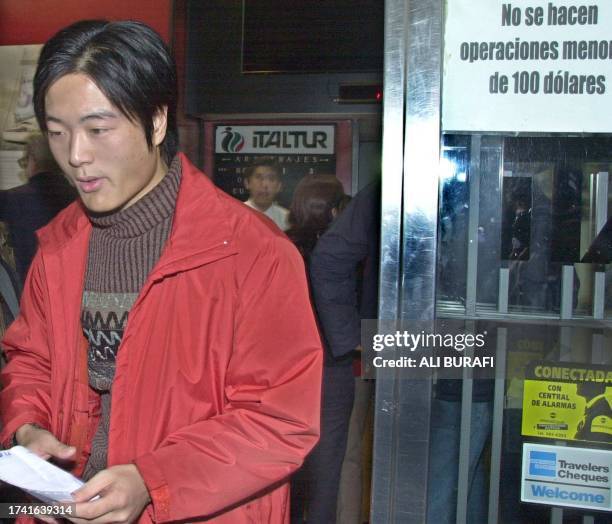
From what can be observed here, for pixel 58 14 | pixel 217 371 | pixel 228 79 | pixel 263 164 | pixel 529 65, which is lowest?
pixel 217 371

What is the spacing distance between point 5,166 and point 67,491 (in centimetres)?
153

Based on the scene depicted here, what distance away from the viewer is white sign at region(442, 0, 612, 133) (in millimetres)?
1709

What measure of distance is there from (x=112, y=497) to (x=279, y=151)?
4.38ft

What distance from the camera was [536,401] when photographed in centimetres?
188

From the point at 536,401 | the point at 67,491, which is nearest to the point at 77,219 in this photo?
the point at 67,491

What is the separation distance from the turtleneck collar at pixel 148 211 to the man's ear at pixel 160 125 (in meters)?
0.07

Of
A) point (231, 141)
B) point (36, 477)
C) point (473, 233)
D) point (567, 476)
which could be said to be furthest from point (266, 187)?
point (36, 477)

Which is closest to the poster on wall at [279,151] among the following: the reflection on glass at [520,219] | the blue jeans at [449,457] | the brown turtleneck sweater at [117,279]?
the reflection on glass at [520,219]

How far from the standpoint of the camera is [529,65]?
173 cm

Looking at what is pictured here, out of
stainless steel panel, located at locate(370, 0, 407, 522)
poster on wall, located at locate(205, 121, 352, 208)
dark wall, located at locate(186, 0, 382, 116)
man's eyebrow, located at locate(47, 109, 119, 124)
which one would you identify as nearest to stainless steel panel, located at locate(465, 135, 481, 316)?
stainless steel panel, located at locate(370, 0, 407, 522)

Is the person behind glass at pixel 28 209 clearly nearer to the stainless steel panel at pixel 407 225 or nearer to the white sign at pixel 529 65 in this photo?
the stainless steel panel at pixel 407 225

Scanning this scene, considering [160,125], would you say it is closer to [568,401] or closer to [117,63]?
[117,63]

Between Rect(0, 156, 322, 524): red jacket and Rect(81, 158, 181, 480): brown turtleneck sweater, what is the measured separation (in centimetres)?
6

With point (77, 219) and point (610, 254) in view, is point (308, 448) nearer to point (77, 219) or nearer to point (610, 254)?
point (77, 219)
